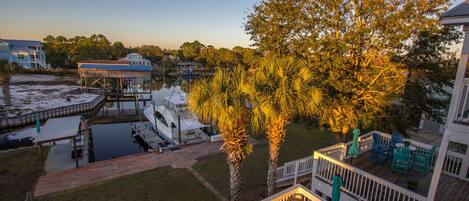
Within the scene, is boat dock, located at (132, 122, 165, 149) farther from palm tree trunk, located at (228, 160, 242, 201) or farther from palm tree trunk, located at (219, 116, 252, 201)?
palm tree trunk, located at (219, 116, 252, 201)

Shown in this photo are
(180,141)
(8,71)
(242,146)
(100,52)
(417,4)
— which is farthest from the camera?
(100,52)

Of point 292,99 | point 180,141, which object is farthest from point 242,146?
point 180,141

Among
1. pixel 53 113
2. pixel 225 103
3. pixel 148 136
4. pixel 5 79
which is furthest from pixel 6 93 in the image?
pixel 225 103

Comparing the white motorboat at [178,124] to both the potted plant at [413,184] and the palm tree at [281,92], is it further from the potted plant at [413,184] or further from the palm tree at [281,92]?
the potted plant at [413,184]

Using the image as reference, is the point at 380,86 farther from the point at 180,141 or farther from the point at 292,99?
the point at 180,141

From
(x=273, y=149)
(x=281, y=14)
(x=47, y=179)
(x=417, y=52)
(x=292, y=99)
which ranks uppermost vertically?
(x=281, y=14)

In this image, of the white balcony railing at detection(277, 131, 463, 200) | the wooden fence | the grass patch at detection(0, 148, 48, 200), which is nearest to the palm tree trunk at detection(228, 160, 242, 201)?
the white balcony railing at detection(277, 131, 463, 200)

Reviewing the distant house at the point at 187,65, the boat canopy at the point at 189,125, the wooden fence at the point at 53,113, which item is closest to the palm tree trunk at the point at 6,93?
the wooden fence at the point at 53,113

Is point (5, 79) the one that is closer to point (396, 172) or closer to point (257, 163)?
point (257, 163)
